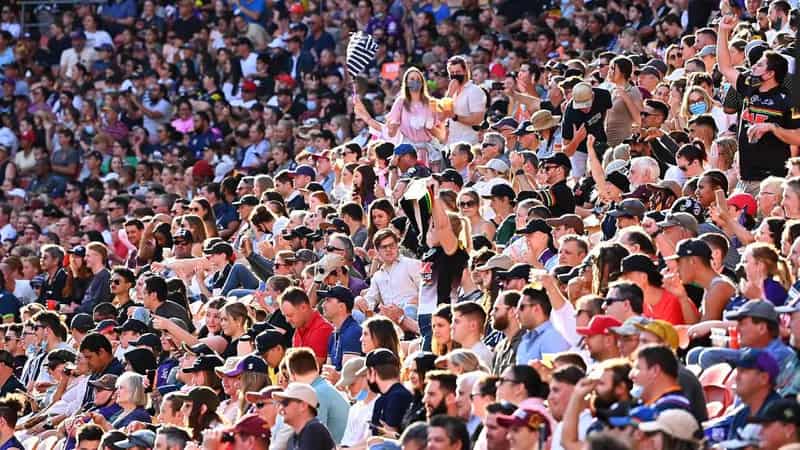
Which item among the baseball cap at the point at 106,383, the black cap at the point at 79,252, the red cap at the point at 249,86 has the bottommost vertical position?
the red cap at the point at 249,86

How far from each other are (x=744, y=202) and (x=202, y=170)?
11419 mm

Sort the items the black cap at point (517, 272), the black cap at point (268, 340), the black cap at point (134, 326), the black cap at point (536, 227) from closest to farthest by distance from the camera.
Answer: the black cap at point (517, 272), the black cap at point (268, 340), the black cap at point (536, 227), the black cap at point (134, 326)

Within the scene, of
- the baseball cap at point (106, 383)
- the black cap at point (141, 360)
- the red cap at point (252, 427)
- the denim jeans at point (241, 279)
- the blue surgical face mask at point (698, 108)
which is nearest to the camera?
the red cap at point (252, 427)

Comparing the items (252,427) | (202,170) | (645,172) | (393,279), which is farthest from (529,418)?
(202,170)

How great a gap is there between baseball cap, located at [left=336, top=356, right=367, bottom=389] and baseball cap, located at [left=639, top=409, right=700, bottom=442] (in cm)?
351

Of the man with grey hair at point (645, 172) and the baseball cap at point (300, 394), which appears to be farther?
the man with grey hair at point (645, 172)

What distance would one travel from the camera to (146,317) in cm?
1463

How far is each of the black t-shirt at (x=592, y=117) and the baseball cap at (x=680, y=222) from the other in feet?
14.7

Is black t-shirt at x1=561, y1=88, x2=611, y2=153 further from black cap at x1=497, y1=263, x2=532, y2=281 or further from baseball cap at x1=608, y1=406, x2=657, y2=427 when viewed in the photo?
baseball cap at x1=608, y1=406, x2=657, y2=427

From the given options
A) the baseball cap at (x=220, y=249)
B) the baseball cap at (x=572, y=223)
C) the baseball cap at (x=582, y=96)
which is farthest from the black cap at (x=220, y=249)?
the baseball cap at (x=572, y=223)

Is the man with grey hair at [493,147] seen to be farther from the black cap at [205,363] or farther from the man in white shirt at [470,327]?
the man in white shirt at [470,327]

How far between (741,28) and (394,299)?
532 cm

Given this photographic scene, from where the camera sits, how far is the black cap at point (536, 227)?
11719 millimetres

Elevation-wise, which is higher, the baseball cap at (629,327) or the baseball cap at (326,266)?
the baseball cap at (629,327)
